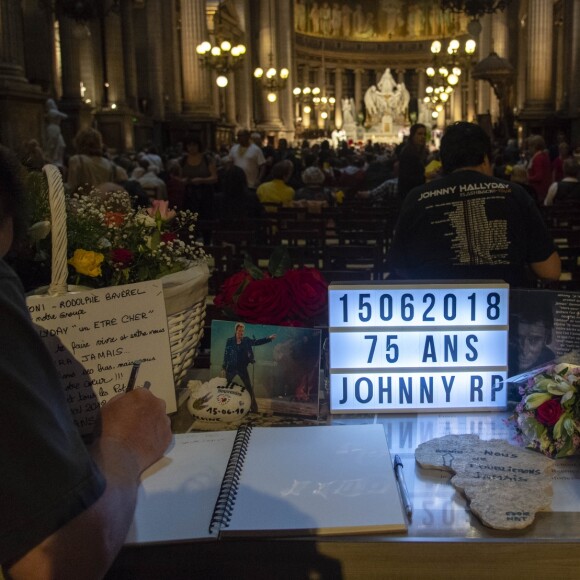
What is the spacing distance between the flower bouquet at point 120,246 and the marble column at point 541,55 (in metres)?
22.2

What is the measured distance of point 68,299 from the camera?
164 centimetres

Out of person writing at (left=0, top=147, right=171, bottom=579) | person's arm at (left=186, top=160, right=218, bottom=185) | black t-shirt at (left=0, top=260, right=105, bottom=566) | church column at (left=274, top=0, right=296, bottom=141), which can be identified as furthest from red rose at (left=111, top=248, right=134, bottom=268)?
church column at (left=274, top=0, right=296, bottom=141)

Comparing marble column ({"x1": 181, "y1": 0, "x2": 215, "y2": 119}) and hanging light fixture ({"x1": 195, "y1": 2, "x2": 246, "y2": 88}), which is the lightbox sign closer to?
hanging light fixture ({"x1": 195, "y1": 2, "x2": 246, "y2": 88})

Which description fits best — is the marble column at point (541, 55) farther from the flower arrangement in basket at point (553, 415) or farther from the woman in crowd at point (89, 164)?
the flower arrangement in basket at point (553, 415)

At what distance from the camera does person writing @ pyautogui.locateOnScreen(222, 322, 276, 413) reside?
1.87 metres

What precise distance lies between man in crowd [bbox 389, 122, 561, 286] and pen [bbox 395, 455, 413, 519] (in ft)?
4.77

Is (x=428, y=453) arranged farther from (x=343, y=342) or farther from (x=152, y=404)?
(x=152, y=404)

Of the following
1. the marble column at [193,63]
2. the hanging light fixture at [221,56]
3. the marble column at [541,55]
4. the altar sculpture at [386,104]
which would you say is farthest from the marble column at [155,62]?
the altar sculpture at [386,104]

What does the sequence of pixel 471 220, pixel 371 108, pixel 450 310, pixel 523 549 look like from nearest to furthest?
pixel 523 549 < pixel 450 310 < pixel 471 220 < pixel 371 108

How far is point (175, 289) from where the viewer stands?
182cm

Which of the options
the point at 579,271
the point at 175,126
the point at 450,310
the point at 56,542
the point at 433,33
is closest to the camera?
the point at 56,542

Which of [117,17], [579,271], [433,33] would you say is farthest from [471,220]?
[433,33]

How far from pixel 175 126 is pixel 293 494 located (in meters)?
21.4

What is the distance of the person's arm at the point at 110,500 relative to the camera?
3.25 feet
